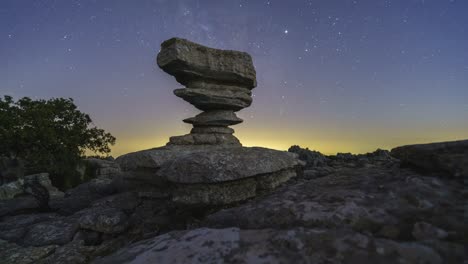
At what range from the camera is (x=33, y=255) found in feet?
19.1

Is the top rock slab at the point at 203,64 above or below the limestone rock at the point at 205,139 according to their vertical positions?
above

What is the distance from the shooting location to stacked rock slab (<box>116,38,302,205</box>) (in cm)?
549

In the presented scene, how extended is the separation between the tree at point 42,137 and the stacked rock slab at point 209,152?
56.2ft

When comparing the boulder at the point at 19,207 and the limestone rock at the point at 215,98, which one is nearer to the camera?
the boulder at the point at 19,207

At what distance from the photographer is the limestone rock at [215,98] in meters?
11.9

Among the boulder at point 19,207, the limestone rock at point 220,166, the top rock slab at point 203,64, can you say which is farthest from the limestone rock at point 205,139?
the boulder at point 19,207

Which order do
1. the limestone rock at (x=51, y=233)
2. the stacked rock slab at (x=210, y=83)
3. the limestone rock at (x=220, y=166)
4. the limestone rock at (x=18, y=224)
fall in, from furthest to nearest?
the stacked rock slab at (x=210, y=83)
the limestone rock at (x=18, y=224)
the limestone rock at (x=51, y=233)
the limestone rock at (x=220, y=166)

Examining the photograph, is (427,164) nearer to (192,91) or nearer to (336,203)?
(336,203)

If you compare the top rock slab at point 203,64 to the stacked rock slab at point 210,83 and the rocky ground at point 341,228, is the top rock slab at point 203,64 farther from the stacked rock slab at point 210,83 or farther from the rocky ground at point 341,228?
the rocky ground at point 341,228

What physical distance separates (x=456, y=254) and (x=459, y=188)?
135 centimetres

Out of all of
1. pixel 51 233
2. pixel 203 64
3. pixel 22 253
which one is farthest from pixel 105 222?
pixel 203 64

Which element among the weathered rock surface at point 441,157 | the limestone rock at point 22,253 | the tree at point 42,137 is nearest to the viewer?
the weathered rock surface at point 441,157

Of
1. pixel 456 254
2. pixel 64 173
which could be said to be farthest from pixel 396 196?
pixel 64 173

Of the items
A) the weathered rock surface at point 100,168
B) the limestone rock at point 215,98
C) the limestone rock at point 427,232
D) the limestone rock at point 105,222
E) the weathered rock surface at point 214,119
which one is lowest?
the limestone rock at point 105,222
